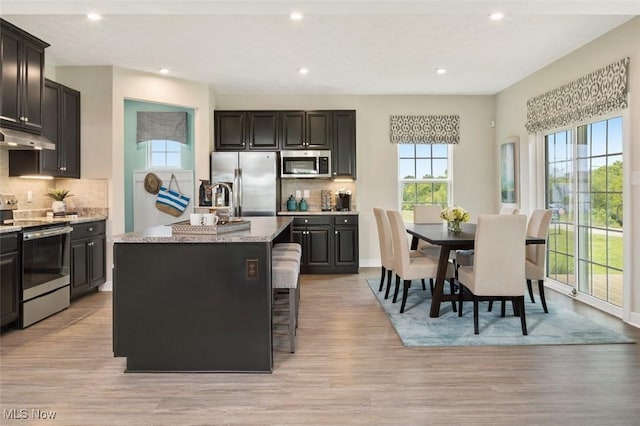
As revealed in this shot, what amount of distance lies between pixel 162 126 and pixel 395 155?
3643 millimetres

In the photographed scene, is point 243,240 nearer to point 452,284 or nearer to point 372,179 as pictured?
point 452,284

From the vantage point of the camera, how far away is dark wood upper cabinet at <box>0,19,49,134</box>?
12.8 ft

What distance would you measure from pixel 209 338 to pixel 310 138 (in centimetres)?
444

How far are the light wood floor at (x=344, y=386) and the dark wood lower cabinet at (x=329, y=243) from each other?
286cm

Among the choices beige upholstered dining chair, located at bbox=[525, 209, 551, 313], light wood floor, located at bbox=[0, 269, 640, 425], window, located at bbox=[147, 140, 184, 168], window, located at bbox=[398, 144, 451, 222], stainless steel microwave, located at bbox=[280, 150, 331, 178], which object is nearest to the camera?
light wood floor, located at bbox=[0, 269, 640, 425]

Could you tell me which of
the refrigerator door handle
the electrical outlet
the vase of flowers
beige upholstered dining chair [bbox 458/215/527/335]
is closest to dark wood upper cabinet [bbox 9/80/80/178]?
the refrigerator door handle

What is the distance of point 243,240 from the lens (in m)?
2.78

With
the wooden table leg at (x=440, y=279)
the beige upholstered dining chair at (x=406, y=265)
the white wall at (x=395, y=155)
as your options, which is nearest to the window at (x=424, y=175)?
the white wall at (x=395, y=155)

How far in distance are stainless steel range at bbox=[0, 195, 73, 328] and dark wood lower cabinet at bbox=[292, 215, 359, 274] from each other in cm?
307

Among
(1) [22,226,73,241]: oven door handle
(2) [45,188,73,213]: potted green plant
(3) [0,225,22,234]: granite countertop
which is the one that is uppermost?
(2) [45,188,73,213]: potted green plant

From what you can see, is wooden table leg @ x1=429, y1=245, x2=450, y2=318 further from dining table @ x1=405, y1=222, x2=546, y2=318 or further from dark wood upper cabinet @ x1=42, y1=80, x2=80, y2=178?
dark wood upper cabinet @ x1=42, y1=80, x2=80, y2=178

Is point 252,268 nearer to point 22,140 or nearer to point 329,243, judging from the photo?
point 22,140

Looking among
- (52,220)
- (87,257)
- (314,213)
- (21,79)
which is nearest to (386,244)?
(314,213)

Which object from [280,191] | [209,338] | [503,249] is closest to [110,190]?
[280,191]
